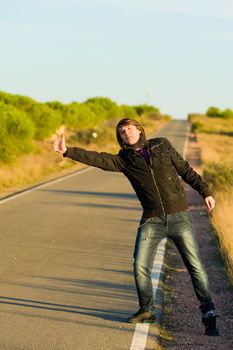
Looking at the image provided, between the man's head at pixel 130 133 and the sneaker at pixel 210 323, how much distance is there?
1582 millimetres

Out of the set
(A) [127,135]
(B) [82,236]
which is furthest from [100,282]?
(B) [82,236]

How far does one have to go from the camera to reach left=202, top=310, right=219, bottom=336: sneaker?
6285 millimetres

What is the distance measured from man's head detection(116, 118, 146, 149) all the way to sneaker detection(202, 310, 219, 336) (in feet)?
5.19

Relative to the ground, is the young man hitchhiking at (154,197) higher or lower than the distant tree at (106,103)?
higher

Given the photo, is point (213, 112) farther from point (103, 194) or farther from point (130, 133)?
point (130, 133)

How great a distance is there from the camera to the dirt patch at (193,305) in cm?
614

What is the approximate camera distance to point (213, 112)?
182375 mm

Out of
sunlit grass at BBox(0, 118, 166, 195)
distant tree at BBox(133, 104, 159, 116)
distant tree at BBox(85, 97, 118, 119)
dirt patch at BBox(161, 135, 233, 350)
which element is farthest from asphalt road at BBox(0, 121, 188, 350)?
distant tree at BBox(133, 104, 159, 116)

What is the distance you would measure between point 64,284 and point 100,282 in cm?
42

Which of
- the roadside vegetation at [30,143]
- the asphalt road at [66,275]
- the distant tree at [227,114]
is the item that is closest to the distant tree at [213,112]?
the distant tree at [227,114]

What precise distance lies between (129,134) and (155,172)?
0.40 metres

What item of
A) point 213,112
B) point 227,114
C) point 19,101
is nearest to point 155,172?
point 19,101

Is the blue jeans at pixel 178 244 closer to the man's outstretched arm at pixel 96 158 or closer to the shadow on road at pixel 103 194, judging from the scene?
the man's outstretched arm at pixel 96 158

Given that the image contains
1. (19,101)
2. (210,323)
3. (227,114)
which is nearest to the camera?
(210,323)
